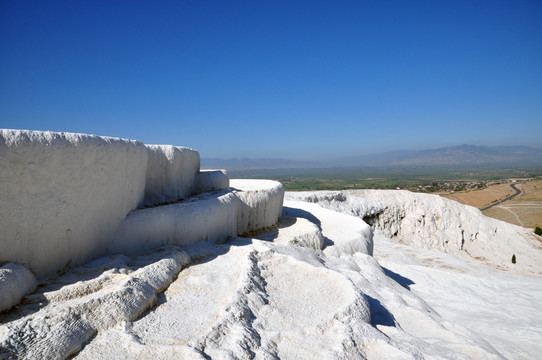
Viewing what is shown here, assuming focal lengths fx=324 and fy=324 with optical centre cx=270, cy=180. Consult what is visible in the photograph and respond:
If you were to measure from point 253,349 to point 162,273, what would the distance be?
5.96 feet

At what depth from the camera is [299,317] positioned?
387 cm

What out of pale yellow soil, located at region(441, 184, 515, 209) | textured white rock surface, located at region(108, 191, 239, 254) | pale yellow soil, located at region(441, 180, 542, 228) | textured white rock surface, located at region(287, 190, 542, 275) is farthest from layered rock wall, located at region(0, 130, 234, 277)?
pale yellow soil, located at region(441, 184, 515, 209)

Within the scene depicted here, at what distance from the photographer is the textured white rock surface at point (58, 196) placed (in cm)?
357

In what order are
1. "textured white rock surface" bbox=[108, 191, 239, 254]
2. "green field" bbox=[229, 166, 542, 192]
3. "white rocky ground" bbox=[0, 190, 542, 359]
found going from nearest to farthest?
"white rocky ground" bbox=[0, 190, 542, 359] < "textured white rock surface" bbox=[108, 191, 239, 254] < "green field" bbox=[229, 166, 542, 192]

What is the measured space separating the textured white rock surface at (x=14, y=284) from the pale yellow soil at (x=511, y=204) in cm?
3789

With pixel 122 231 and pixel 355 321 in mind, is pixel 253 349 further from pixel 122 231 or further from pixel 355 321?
pixel 122 231

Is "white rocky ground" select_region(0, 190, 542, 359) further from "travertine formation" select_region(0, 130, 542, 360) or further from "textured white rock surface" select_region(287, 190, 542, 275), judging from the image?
"textured white rock surface" select_region(287, 190, 542, 275)

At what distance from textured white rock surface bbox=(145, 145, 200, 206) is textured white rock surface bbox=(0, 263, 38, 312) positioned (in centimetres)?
287

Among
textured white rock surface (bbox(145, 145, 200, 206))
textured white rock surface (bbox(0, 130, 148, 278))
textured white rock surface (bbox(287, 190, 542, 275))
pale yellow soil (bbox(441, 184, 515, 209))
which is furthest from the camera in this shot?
pale yellow soil (bbox(441, 184, 515, 209))

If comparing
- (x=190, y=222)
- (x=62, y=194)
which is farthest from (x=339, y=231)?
(x=62, y=194)

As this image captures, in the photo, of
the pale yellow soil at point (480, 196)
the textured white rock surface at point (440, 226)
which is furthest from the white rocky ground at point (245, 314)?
the pale yellow soil at point (480, 196)

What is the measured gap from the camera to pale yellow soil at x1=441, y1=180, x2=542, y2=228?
3353cm

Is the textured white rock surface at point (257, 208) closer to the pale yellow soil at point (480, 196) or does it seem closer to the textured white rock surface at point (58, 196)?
the textured white rock surface at point (58, 196)

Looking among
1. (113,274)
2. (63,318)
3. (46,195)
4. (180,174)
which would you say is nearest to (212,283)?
(113,274)
